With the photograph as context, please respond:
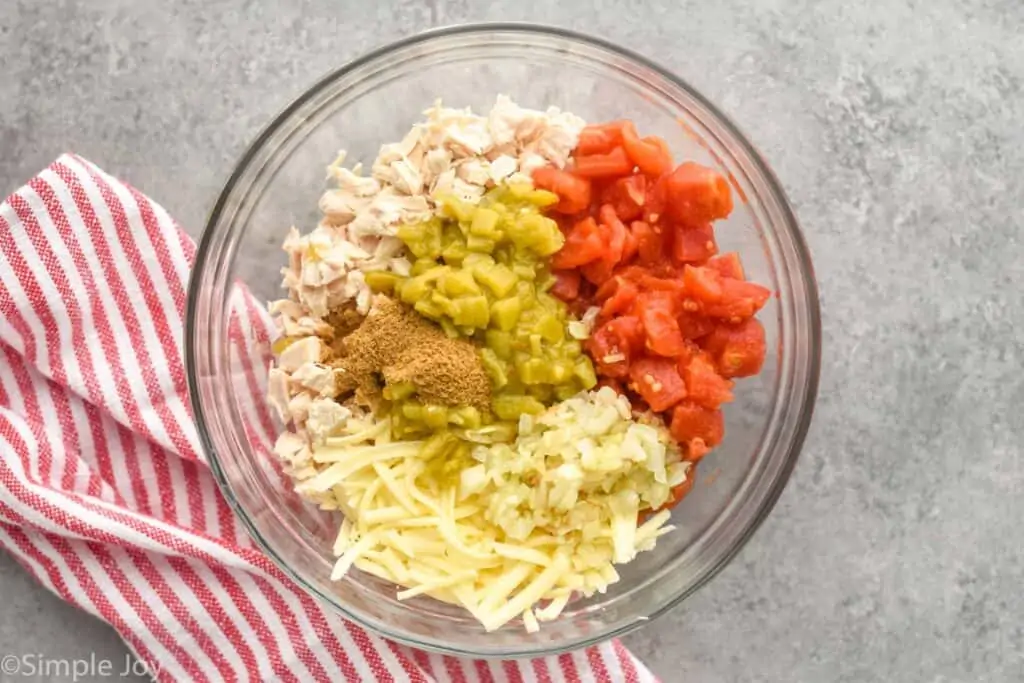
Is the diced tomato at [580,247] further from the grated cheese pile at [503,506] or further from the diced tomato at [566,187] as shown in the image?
the grated cheese pile at [503,506]

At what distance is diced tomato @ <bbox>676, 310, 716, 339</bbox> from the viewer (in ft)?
6.16

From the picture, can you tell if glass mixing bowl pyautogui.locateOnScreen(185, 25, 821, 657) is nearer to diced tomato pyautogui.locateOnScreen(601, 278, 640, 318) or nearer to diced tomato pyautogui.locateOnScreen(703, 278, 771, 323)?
diced tomato pyautogui.locateOnScreen(703, 278, 771, 323)

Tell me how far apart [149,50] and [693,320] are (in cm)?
145

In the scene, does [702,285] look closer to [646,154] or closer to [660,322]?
[660,322]

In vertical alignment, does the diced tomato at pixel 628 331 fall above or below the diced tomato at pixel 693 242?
below

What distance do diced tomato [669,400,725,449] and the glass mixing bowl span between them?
0.21 metres

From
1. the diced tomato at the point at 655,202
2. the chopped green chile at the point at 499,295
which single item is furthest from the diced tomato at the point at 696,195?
the chopped green chile at the point at 499,295

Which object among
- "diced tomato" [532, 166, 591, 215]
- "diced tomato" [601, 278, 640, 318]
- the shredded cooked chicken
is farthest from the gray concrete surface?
"diced tomato" [601, 278, 640, 318]

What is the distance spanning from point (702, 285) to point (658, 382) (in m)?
0.21

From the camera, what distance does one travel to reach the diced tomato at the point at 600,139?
1902 millimetres

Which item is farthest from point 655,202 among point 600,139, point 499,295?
point 499,295

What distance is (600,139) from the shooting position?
6.27ft

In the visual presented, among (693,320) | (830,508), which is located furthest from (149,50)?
(830,508)

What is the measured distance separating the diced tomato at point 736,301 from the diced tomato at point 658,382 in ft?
0.46
